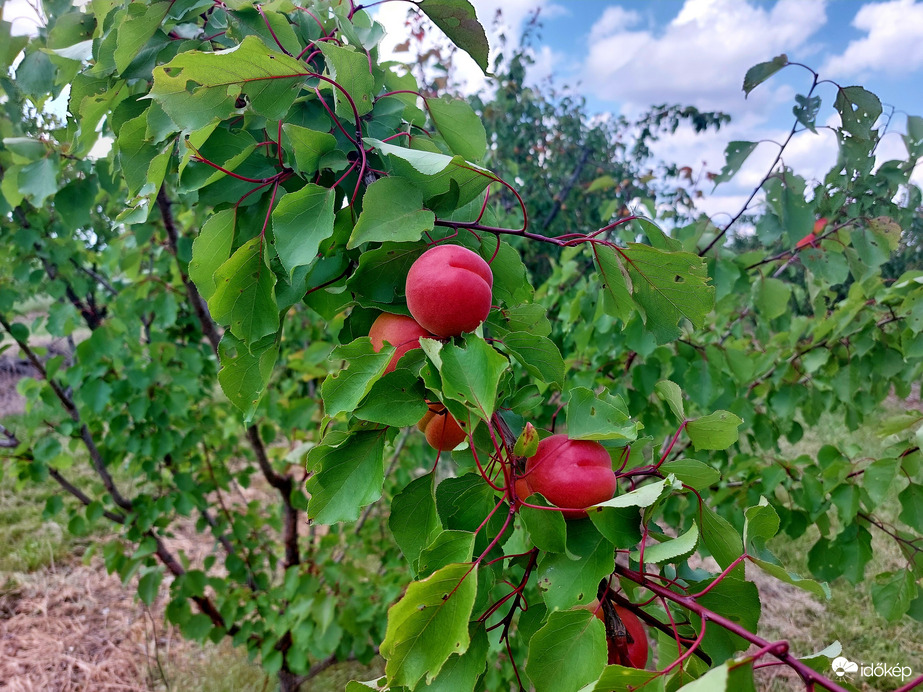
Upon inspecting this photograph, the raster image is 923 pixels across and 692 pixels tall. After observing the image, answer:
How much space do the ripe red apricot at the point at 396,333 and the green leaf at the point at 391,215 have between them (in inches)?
4.2

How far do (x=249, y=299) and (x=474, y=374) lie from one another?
0.30 meters

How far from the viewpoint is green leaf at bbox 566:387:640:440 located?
516 mm

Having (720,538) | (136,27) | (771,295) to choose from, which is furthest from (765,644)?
(771,295)

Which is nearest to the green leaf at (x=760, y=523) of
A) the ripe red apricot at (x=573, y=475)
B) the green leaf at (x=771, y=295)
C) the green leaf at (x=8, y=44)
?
the ripe red apricot at (x=573, y=475)

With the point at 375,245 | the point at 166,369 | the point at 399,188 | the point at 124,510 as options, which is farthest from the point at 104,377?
the point at 399,188

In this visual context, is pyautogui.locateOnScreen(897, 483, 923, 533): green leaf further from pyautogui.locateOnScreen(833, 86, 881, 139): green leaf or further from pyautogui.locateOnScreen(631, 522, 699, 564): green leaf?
pyautogui.locateOnScreen(631, 522, 699, 564): green leaf

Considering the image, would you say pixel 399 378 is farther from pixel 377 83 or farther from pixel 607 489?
pixel 377 83

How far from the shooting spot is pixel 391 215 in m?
0.54

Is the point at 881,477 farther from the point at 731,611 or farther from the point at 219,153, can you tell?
the point at 219,153

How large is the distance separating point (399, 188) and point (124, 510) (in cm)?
195

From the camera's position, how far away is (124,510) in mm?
1967

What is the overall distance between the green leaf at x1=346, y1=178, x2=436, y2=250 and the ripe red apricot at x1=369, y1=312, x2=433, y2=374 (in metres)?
0.11

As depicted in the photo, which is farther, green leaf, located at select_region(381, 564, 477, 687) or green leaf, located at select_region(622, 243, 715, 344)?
green leaf, located at select_region(622, 243, 715, 344)

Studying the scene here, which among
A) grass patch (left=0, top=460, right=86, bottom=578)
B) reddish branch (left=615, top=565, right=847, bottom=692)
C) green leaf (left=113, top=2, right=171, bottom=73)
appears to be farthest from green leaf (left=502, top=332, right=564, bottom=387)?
grass patch (left=0, top=460, right=86, bottom=578)
